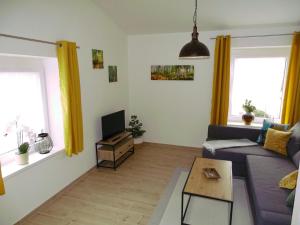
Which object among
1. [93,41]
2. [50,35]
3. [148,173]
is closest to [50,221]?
[148,173]

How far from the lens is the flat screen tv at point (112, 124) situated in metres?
3.79

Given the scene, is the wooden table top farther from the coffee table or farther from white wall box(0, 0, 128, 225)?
white wall box(0, 0, 128, 225)

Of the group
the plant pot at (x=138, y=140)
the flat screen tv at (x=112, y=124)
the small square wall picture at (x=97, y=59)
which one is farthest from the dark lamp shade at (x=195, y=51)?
the plant pot at (x=138, y=140)

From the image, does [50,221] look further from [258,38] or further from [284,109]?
[258,38]

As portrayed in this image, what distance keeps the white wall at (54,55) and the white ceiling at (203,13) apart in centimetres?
40

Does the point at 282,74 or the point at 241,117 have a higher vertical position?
the point at 282,74

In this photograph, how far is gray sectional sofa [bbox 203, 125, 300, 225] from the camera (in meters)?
2.01

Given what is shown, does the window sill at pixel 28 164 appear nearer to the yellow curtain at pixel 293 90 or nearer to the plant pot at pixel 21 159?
the plant pot at pixel 21 159

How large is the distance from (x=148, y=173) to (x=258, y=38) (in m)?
3.09

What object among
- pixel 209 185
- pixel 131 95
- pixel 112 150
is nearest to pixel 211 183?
pixel 209 185

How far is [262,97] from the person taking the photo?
4.38 meters

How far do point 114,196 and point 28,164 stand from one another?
3.88ft

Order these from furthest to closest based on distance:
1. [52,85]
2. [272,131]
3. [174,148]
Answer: [174,148]
[272,131]
[52,85]

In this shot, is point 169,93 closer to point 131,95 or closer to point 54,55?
point 131,95
